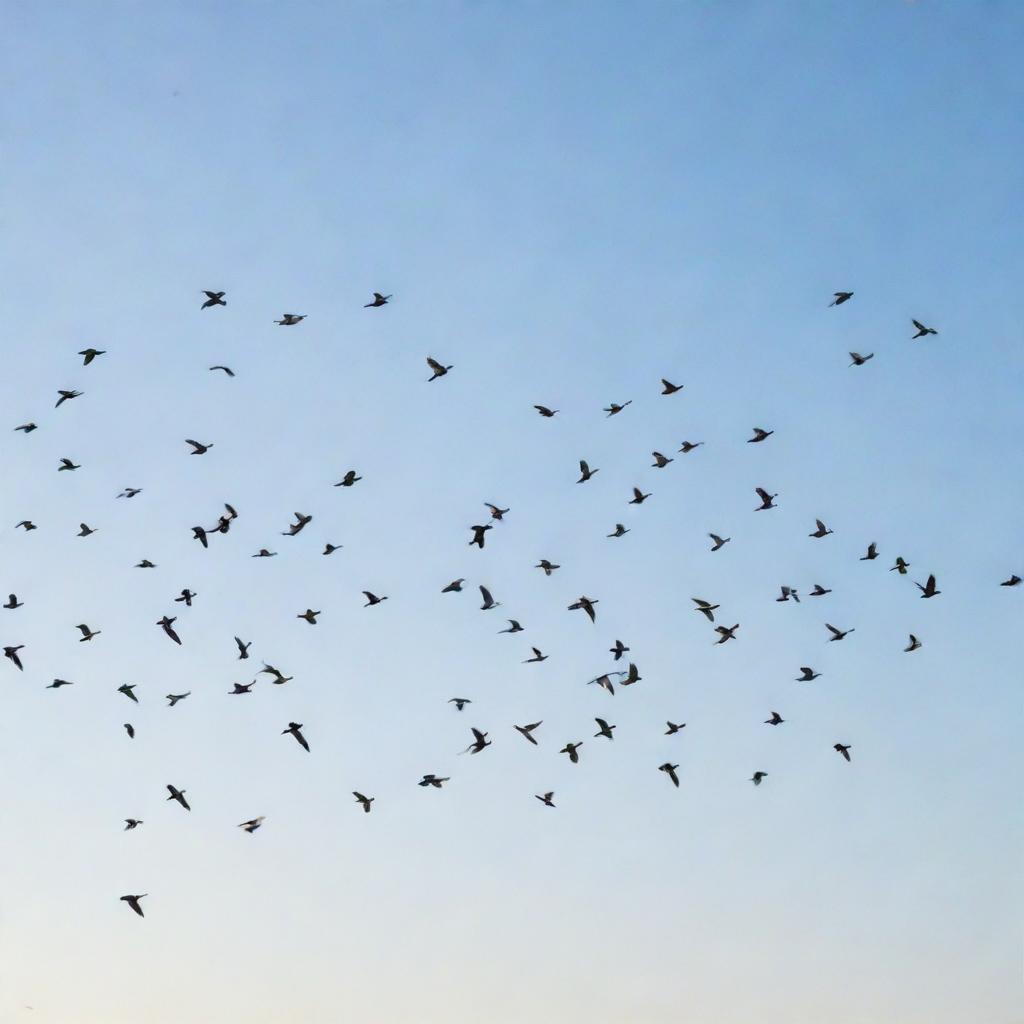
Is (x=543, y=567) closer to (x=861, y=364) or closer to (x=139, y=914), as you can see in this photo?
(x=861, y=364)

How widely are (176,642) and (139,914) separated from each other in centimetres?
1404

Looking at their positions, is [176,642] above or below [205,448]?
below

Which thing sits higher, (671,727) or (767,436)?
(767,436)

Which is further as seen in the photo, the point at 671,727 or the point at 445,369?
the point at 671,727

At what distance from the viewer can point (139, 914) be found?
9219 centimetres

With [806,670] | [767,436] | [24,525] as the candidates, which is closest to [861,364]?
[767,436]

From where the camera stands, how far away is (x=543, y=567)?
97125mm

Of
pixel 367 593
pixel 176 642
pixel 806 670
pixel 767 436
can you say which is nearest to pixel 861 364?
pixel 767 436

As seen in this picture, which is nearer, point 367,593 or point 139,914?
point 139,914

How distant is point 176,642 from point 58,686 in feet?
29.4

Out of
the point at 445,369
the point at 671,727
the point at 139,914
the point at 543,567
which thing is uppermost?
the point at 445,369

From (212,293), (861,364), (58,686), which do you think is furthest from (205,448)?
(861,364)

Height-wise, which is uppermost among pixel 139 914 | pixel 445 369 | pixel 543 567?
pixel 445 369

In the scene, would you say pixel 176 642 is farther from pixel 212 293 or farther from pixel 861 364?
pixel 861 364
